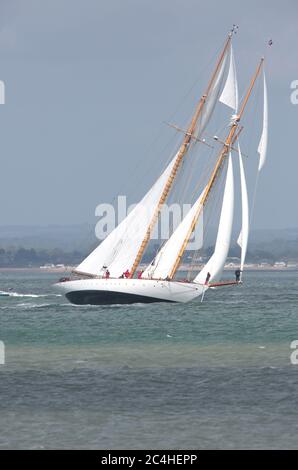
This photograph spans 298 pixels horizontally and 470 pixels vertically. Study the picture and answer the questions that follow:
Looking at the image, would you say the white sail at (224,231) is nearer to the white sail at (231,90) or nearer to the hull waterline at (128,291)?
the hull waterline at (128,291)

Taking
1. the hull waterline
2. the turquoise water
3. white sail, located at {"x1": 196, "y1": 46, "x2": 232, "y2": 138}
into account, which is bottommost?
the turquoise water

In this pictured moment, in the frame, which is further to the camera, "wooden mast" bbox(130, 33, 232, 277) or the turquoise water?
"wooden mast" bbox(130, 33, 232, 277)

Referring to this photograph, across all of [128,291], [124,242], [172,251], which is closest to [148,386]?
[128,291]

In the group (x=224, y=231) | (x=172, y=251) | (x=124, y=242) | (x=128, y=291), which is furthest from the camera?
(x=124, y=242)

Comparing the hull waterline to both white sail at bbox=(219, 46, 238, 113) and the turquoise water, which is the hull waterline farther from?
white sail at bbox=(219, 46, 238, 113)

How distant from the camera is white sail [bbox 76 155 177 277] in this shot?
9388 cm

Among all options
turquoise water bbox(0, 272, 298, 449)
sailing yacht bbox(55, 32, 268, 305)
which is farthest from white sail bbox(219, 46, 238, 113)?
turquoise water bbox(0, 272, 298, 449)

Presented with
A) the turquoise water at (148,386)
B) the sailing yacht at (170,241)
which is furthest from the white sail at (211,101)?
the turquoise water at (148,386)

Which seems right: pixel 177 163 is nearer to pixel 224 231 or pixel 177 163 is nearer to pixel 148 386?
pixel 224 231

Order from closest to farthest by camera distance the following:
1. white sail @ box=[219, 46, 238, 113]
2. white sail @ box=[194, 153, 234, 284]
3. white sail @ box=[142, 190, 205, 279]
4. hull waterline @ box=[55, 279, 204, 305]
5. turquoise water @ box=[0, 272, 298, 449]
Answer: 1. turquoise water @ box=[0, 272, 298, 449]
2. hull waterline @ box=[55, 279, 204, 305]
3. white sail @ box=[194, 153, 234, 284]
4. white sail @ box=[142, 190, 205, 279]
5. white sail @ box=[219, 46, 238, 113]

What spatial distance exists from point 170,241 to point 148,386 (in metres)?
49.2

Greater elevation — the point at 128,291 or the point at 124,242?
the point at 124,242

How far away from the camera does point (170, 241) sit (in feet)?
303
